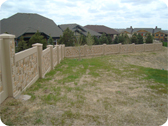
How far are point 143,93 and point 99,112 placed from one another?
8.46ft

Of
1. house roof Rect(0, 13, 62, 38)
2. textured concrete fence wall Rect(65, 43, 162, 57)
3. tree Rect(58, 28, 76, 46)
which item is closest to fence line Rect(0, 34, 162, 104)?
textured concrete fence wall Rect(65, 43, 162, 57)

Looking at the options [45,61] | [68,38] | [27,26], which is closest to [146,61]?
[68,38]

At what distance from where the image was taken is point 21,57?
499cm

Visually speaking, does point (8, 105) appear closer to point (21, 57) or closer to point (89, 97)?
point (21, 57)

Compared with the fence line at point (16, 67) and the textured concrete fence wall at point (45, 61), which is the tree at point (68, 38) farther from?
the fence line at point (16, 67)

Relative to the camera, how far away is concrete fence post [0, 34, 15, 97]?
13.3 ft

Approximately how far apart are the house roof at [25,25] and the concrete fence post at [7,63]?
1834 cm

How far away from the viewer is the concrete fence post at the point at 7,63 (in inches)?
159

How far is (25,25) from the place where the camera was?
23.9 m

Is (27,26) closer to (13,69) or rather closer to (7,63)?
(13,69)

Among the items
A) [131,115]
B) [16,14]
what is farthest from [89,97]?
[16,14]

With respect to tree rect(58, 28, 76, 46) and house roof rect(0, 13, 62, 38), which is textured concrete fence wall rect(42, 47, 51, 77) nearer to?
tree rect(58, 28, 76, 46)

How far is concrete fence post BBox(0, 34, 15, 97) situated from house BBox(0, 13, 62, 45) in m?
17.9

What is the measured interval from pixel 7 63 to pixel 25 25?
2174cm
